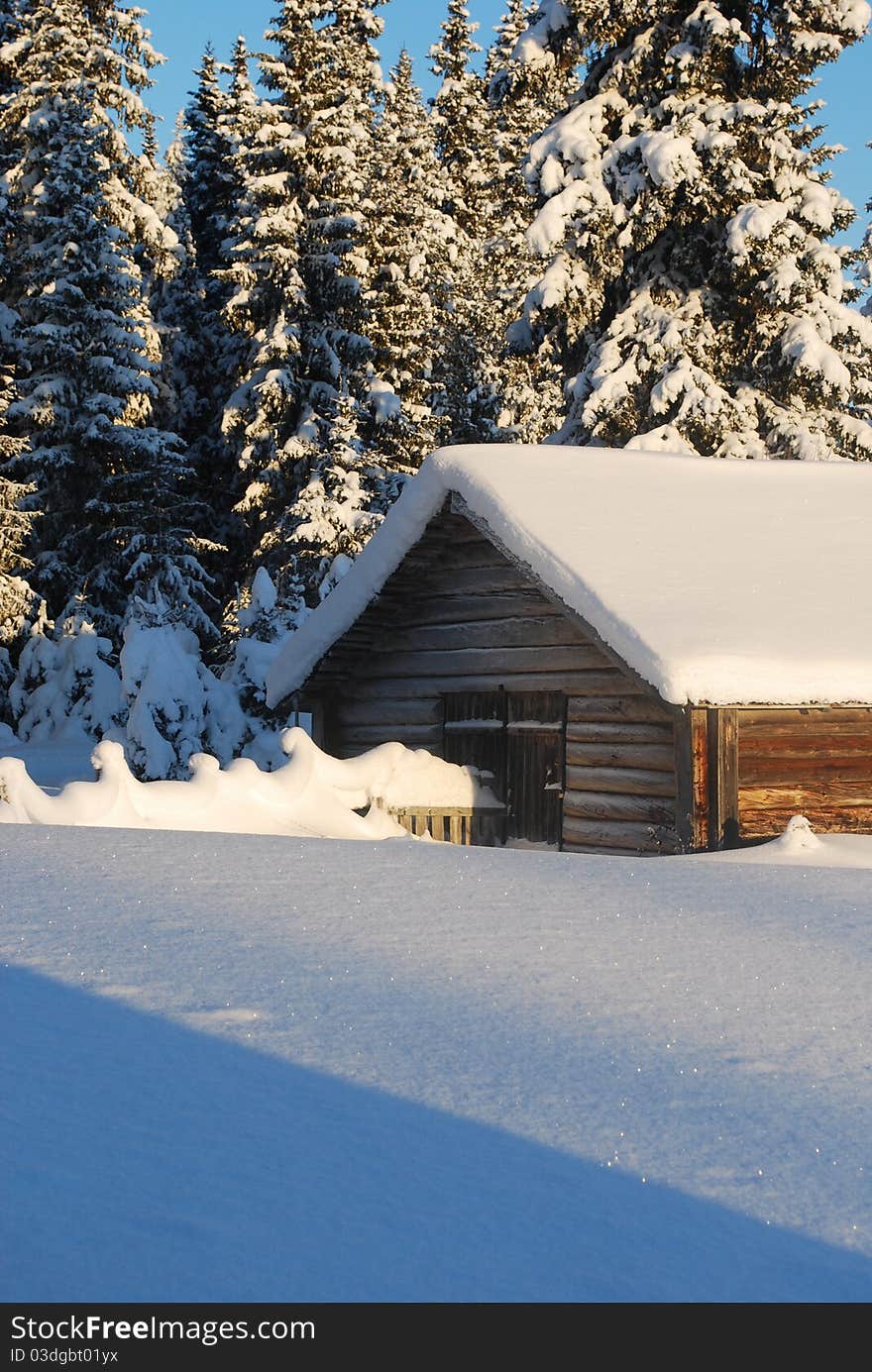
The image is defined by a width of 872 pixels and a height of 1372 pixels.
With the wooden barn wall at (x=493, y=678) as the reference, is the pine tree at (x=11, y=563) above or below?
above

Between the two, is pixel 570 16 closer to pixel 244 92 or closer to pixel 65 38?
pixel 65 38

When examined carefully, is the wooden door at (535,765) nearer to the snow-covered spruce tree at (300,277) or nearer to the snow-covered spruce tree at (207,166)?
the snow-covered spruce tree at (300,277)

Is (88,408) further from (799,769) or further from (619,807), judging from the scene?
(799,769)

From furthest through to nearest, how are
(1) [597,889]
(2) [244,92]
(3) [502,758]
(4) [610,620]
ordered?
(2) [244,92], (3) [502,758], (4) [610,620], (1) [597,889]

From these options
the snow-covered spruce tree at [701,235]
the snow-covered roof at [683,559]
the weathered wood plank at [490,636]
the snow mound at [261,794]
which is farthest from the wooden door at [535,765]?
the snow-covered spruce tree at [701,235]

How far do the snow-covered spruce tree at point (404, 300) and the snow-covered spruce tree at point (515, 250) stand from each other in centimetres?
160

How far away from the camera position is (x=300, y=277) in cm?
3153

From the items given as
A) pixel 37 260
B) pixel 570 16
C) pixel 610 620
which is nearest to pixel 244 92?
pixel 37 260

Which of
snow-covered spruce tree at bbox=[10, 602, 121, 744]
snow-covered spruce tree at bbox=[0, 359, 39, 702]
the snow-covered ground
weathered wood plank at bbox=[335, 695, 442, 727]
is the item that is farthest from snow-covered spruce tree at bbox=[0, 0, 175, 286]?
the snow-covered ground

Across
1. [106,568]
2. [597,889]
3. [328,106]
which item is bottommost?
[597,889]

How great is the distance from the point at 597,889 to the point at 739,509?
7.79 m

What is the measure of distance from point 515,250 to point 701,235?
1099 centimetres

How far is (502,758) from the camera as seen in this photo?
13703 millimetres

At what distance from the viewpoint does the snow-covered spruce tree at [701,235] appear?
21359 millimetres
